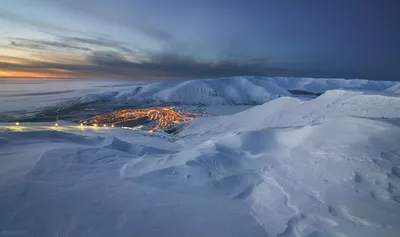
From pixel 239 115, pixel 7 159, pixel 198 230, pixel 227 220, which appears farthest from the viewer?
pixel 239 115

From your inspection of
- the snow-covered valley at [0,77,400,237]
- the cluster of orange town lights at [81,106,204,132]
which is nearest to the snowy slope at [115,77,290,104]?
the cluster of orange town lights at [81,106,204,132]

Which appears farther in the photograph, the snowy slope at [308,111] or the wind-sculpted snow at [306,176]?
the snowy slope at [308,111]

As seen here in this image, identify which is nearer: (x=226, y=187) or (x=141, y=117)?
(x=226, y=187)

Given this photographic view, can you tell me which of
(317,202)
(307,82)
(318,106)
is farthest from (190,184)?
(307,82)

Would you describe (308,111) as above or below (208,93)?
above

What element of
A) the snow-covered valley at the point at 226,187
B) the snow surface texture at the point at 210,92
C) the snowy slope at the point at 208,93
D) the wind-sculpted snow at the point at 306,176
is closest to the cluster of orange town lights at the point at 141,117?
the snow-covered valley at the point at 226,187

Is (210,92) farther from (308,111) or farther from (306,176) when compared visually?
(306,176)

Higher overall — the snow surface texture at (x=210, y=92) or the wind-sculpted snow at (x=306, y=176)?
the wind-sculpted snow at (x=306, y=176)

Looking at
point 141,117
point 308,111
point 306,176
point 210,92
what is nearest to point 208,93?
point 210,92

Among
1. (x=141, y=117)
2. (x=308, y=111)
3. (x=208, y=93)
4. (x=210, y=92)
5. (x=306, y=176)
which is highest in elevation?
(x=306, y=176)

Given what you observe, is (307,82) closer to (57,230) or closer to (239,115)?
(239,115)

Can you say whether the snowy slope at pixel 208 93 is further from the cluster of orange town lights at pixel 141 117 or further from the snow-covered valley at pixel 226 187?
the snow-covered valley at pixel 226 187
